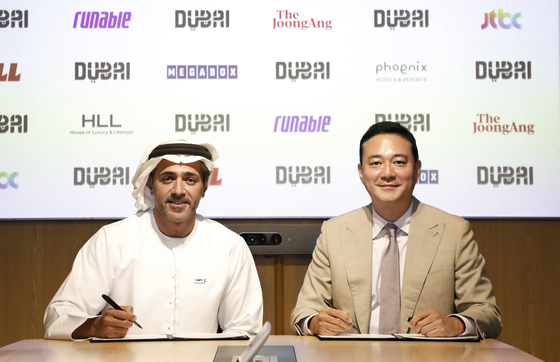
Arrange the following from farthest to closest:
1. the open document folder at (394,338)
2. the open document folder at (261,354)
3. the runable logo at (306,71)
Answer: the runable logo at (306,71) < the open document folder at (394,338) < the open document folder at (261,354)

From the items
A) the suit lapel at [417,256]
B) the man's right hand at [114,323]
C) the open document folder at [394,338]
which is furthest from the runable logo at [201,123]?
the open document folder at [394,338]

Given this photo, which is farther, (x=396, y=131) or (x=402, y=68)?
(x=402, y=68)

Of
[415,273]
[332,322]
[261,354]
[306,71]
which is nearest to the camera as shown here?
[261,354]

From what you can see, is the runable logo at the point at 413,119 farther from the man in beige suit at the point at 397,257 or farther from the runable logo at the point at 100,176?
the runable logo at the point at 100,176

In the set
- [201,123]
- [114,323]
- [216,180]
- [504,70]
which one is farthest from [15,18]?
[504,70]

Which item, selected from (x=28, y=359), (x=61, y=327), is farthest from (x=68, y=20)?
(x=28, y=359)

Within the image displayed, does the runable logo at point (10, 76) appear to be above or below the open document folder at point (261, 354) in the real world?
above

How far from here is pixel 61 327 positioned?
1738 millimetres

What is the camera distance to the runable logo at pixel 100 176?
112 inches

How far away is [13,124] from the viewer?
2.86 m

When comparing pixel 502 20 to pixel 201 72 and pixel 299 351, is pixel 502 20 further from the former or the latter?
pixel 299 351

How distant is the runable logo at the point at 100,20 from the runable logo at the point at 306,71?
1.00 meters

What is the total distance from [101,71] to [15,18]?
2.03 feet

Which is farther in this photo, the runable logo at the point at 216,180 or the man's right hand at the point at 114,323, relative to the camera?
the runable logo at the point at 216,180
